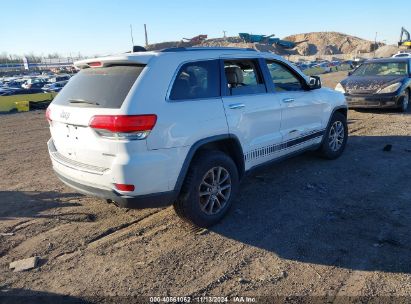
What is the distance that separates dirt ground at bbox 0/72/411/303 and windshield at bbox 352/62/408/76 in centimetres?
657

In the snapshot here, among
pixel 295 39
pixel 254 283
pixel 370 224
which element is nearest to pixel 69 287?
pixel 254 283

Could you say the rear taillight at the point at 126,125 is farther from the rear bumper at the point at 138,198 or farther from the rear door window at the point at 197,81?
the rear bumper at the point at 138,198

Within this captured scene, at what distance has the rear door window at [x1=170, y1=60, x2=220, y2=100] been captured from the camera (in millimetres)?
3771

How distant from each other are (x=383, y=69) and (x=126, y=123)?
10727mm

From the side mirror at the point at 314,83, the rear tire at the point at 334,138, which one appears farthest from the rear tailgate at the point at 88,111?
the rear tire at the point at 334,138

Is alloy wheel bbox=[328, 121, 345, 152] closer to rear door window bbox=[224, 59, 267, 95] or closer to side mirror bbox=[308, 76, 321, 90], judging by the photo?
side mirror bbox=[308, 76, 321, 90]

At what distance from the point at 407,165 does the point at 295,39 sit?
123 meters

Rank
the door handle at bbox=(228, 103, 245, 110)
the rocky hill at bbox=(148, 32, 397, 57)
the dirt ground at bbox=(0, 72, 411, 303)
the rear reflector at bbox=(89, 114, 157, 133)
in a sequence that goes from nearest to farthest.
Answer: the dirt ground at bbox=(0, 72, 411, 303)
the rear reflector at bbox=(89, 114, 157, 133)
the door handle at bbox=(228, 103, 245, 110)
the rocky hill at bbox=(148, 32, 397, 57)

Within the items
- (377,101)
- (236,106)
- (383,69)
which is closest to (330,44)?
(383,69)

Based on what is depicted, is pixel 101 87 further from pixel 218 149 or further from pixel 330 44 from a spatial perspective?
pixel 330 44

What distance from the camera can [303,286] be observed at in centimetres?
312

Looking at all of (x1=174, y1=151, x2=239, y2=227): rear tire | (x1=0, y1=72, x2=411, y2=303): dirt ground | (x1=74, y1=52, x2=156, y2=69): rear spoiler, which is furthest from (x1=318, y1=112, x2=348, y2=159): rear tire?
(x1=74, y1=52, x2=156, y2=69): rear spoiler

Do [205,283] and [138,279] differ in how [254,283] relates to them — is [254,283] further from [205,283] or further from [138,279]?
[138,279]

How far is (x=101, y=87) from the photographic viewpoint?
3.72m
